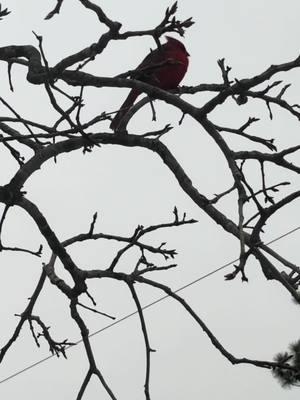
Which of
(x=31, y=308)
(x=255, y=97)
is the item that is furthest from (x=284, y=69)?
(x=31, y=308)

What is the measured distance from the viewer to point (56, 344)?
129 inches

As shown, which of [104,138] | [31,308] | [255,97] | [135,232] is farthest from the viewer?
[31,308]

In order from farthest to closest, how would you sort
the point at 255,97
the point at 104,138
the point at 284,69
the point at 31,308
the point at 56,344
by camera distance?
the point at 56,344, the point at 31,308, the point at 104,138, the point at 255,97, the point at 284,69

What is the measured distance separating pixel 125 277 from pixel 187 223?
34 centimetres

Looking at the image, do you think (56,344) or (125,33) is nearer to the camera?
(125,33)

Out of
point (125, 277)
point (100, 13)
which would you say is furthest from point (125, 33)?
point (125, 277)

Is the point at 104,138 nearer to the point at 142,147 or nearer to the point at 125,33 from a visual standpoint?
the point at 142,147

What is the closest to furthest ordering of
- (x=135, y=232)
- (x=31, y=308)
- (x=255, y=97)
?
(x=255, y=97), (x=135, y=232), (x=31, y=308)

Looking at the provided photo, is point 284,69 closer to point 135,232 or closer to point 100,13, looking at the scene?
point 100,13

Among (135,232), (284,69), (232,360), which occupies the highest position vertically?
(135,232)

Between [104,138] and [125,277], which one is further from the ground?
[104,138]

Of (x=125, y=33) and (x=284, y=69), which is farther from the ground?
(x=125, y=33)

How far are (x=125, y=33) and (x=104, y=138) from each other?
50 cm

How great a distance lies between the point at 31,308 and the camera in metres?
3.04
